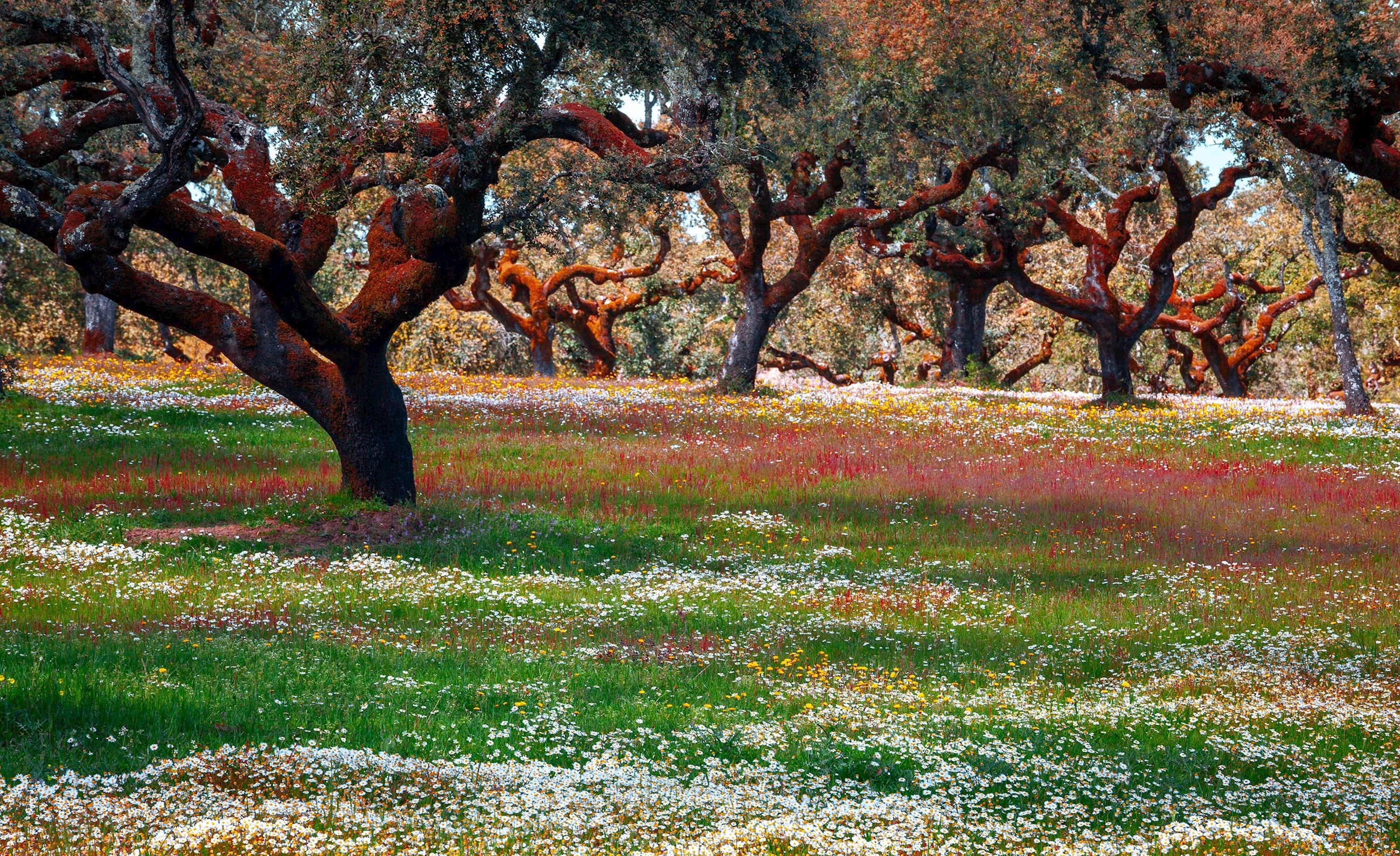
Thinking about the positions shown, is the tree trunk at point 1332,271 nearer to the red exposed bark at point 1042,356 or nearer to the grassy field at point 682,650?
the grassy field at point 682,650

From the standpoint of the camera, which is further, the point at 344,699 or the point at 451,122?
the point at 451,122

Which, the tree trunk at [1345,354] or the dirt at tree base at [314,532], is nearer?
the dirt at tree base at [314,532]

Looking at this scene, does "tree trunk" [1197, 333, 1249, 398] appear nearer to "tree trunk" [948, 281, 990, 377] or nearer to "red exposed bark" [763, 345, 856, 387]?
"tree trunk" [948, 281, 990, 377]

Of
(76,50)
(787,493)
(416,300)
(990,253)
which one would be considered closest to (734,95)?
(787,493)

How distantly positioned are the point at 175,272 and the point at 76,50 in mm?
30902

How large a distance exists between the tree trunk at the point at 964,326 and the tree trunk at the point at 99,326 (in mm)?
33819

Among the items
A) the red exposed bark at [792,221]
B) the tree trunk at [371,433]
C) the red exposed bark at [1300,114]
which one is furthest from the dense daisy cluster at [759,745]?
the red exposed bark at [792,221]

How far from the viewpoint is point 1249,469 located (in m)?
24.4

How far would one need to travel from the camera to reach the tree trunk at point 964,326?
4847 cm

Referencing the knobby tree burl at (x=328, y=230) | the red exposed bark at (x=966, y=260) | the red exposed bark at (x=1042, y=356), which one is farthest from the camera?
the red exposed bark at (x=1042, y=356)

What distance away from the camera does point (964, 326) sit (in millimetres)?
49344

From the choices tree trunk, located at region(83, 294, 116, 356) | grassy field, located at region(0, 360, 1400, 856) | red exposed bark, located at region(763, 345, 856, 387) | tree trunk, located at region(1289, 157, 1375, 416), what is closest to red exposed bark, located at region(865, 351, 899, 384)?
red exposed bark, located at region(763, 345, 856, 387)

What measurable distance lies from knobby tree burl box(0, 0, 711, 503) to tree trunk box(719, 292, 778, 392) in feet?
67.5

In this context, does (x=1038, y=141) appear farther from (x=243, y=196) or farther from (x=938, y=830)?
(x=938, y=830)
